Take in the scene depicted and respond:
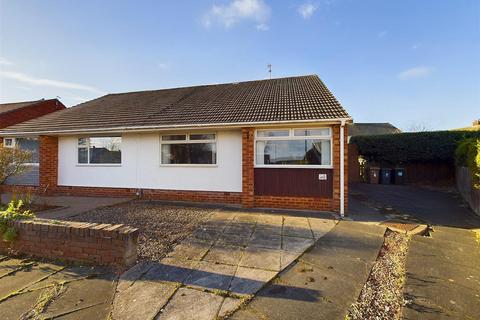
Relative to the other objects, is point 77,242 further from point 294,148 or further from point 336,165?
point 336,165

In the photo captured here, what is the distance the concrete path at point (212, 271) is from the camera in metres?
2.87

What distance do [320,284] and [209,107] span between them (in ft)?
27.2

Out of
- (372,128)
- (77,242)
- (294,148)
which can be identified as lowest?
(77,242)

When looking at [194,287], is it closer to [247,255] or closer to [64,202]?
[247,255]

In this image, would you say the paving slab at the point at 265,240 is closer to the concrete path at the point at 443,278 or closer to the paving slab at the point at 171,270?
the paving slab at the point at 171,270

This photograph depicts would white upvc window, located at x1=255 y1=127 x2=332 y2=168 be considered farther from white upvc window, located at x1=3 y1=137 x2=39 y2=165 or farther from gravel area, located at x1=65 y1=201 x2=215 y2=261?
white upvc window, located at x1=3 y1=137 x2=39 y2=165

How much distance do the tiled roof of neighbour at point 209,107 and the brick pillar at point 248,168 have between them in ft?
1.62

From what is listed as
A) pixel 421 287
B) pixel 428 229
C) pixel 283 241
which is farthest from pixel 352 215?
pixel 421 287

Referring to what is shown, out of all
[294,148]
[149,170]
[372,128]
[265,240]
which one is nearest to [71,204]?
[149,170]

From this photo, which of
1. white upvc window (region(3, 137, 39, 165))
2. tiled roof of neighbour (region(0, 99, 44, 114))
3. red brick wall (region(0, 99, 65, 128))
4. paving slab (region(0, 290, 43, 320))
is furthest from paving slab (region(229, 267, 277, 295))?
tiled roof of neighbour (region(0, 99, 44, 114))

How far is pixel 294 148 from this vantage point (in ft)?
26.3

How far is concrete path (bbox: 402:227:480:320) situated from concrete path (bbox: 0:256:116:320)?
357cm

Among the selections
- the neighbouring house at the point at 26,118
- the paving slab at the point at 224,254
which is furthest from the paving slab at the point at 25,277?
the neighbouring house at the point at 26,118

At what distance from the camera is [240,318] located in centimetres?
268
